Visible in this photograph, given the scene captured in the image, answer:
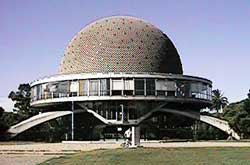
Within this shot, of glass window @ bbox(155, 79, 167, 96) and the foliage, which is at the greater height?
glass window @ bbox(155, 79, 167, 96)

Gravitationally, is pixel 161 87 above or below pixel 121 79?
below

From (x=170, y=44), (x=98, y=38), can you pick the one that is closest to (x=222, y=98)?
(x=170, y=44)

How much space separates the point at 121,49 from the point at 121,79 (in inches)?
297

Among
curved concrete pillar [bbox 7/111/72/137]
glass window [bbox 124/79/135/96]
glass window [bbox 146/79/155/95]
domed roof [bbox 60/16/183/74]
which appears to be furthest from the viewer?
domed roof [bbox 60/16/183/74]

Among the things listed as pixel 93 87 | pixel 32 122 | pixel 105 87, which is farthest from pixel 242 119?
pixel 32 122

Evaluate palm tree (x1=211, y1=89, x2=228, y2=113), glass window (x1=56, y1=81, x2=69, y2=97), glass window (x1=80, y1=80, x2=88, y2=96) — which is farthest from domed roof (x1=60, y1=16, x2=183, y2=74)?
palm tree (x1=211, y1=89, x2=228, y2=113)

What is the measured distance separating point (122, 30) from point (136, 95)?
13317 mm

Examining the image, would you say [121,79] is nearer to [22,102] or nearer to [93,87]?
[93,87]

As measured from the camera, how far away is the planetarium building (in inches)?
2591

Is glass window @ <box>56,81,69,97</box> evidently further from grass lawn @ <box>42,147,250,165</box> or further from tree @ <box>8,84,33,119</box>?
grass lawn @ <box>42,147,250,165</box>

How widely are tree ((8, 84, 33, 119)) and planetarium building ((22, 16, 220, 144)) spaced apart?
11.6 m

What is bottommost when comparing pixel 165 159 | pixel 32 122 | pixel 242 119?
pixel 165 159

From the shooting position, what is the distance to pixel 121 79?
66188mm

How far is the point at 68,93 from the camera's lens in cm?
6750
